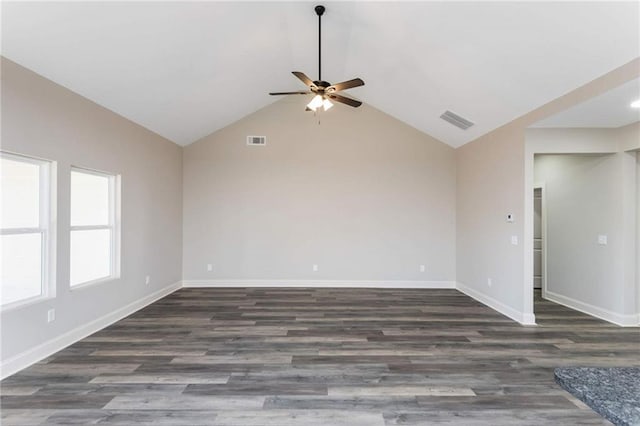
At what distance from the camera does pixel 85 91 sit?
3715mm

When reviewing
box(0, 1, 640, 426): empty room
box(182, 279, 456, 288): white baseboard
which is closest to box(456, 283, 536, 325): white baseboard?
box(0, 1, 640, 426): empty room

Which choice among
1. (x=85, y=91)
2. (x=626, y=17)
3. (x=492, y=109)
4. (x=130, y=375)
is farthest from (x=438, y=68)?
(x=130, y=375)

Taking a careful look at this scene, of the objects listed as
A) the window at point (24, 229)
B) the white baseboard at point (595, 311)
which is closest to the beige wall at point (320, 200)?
the white baseboard at point (595, 311)

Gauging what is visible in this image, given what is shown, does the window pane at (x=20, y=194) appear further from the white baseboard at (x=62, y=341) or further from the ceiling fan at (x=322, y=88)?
the ceiling fan at (x=322, y=88)

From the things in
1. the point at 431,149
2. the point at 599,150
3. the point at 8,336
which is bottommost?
the point at 8,336

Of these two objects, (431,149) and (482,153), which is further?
(431,149)

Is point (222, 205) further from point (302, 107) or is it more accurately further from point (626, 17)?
point (626, 17)

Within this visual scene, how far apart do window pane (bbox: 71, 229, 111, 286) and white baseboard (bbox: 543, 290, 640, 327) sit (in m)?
6.85

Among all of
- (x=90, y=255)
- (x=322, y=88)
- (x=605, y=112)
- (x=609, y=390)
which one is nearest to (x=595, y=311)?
(x=605, y=112)

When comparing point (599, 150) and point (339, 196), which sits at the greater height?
point (599, 150)

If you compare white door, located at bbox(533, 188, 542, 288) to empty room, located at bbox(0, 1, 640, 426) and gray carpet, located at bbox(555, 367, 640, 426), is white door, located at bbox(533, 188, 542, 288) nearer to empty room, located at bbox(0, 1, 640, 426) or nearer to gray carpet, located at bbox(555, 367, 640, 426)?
empty room, located at bbox(0, 1, 640, 426)

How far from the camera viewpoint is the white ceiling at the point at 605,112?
3158 millimetres

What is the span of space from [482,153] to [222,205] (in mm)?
4938

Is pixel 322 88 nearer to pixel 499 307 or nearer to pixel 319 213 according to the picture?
pixel 319 213
